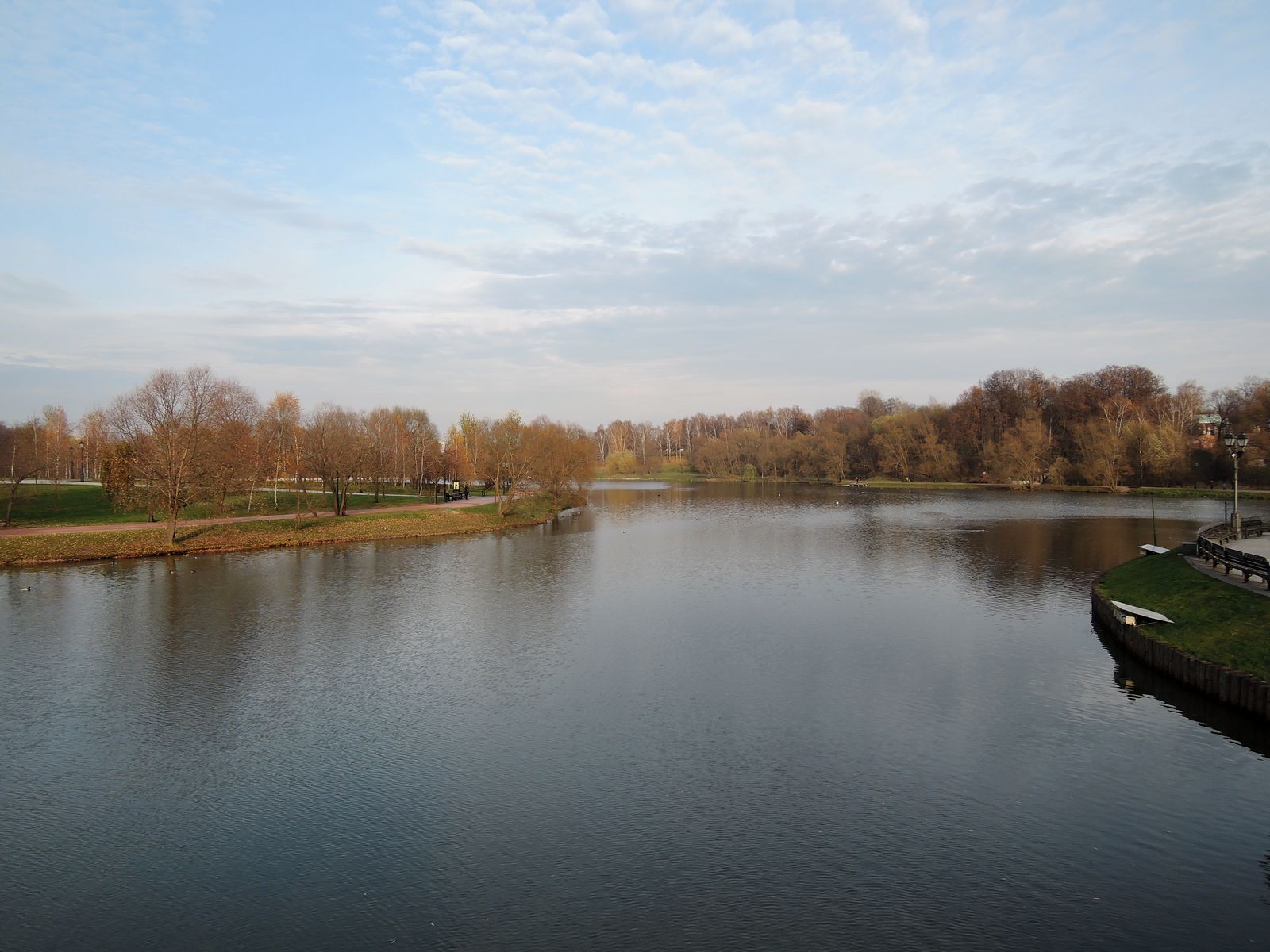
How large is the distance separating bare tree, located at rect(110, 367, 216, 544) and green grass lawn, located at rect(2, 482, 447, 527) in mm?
4615

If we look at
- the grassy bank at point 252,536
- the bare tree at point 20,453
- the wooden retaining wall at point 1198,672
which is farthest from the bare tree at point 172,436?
the wooden retaining wall at point 1198,672

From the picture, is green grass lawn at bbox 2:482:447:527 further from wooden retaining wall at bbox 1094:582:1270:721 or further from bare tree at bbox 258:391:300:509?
wooden retaining wall at bbox 1094:582:1270:721

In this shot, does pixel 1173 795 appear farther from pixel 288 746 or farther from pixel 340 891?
pixel 288 746

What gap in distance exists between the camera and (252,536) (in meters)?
37.3

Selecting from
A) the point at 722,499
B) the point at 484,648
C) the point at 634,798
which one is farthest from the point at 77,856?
the point at 722,499

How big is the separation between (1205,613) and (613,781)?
14599 mm

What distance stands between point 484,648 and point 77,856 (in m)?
9.76

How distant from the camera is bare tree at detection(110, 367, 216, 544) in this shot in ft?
114

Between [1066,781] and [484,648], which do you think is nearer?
[1066,781]

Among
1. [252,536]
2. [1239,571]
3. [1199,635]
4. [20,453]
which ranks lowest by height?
[1199,635]

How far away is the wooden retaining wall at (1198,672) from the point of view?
13.3m

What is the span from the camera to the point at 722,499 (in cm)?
7562

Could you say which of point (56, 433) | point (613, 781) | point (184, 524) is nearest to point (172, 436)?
point (184, 524)

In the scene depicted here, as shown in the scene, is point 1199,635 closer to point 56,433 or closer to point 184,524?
point 184,524
